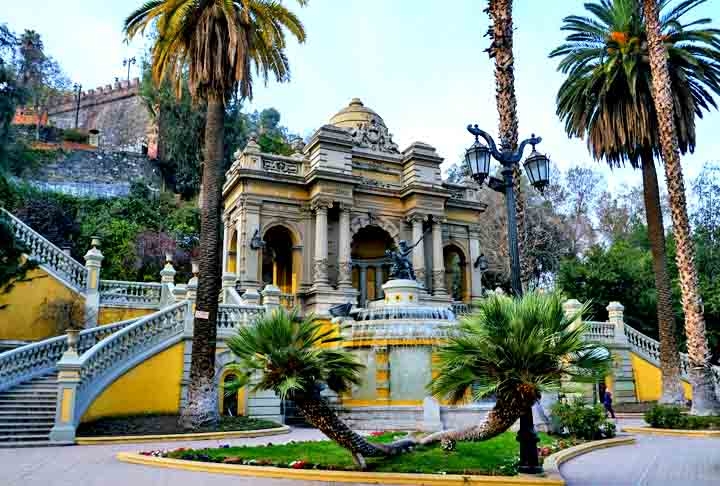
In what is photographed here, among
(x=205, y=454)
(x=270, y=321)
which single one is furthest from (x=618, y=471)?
(x=205, y=454)

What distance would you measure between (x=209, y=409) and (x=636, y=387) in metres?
19.3

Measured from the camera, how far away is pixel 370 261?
104ft

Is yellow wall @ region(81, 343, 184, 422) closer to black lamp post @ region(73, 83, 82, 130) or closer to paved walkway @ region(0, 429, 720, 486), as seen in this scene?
paved walkway @ region(0, 429, 720, 486)

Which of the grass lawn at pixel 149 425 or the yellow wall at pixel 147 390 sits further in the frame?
the yellow wall at pixel 147 390

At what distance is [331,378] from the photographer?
8.28 meters

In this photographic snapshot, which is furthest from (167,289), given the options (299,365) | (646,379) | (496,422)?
(646,379)

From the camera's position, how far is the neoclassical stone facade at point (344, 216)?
92.5 feet

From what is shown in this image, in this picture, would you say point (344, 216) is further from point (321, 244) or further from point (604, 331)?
point (604, 331)

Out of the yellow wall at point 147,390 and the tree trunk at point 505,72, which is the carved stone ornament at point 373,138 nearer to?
the tree trunk at point 505,72

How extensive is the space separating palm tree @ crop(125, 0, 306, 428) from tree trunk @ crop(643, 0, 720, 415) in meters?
12.2

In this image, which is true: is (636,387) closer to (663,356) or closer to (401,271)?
(663,356)

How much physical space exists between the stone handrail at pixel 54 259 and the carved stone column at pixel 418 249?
15992 millimetres

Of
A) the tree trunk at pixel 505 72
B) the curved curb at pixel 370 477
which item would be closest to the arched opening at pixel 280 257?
the tree trunk at pixel 505 72

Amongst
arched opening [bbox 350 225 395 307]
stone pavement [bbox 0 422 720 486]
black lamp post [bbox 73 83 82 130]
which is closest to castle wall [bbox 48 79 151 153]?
black lamp post [bbox 73 83 82 130]
